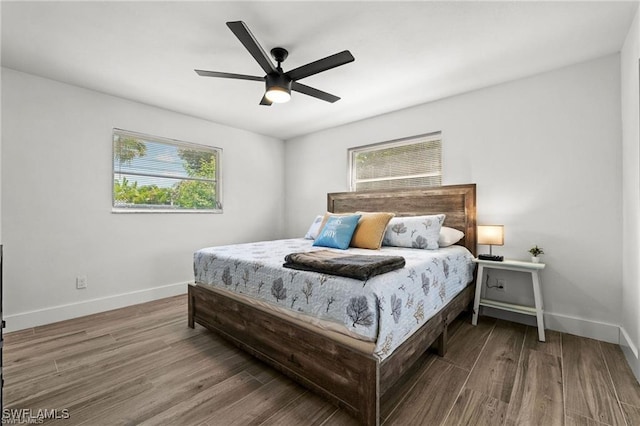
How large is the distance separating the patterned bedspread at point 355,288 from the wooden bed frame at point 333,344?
9 cm

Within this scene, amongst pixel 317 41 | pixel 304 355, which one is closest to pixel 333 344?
pixel 304 355

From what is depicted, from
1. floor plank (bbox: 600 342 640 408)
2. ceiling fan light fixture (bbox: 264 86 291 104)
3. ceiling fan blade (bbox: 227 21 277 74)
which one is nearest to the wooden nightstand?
floor plank (bbox: 600 342 640 408)

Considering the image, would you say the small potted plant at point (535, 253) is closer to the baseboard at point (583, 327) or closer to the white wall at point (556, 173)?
the white wall at point (556, 173)

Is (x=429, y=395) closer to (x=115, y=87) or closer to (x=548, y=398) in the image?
(x=548, y=398)

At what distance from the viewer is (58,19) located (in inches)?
77.4

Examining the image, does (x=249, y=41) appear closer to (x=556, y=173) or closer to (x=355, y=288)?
(x=355, y=288)

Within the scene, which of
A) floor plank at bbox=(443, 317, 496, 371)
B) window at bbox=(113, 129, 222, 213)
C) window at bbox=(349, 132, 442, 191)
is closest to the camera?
floor plank at bbox=(443, 317, 496, 371)

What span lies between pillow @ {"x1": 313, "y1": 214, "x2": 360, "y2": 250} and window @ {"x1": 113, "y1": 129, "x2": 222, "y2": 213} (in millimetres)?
2005

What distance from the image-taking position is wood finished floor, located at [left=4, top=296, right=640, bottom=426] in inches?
60.1

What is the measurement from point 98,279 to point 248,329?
2.14 metres

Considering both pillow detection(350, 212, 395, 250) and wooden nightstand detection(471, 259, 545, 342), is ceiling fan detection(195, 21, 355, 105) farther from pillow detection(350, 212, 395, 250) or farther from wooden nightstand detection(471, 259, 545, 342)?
wooden nightstand detection(471, 259, 545, 342)

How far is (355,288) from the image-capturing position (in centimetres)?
152

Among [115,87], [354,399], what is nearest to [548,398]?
[354,399]

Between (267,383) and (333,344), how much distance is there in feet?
2.01
